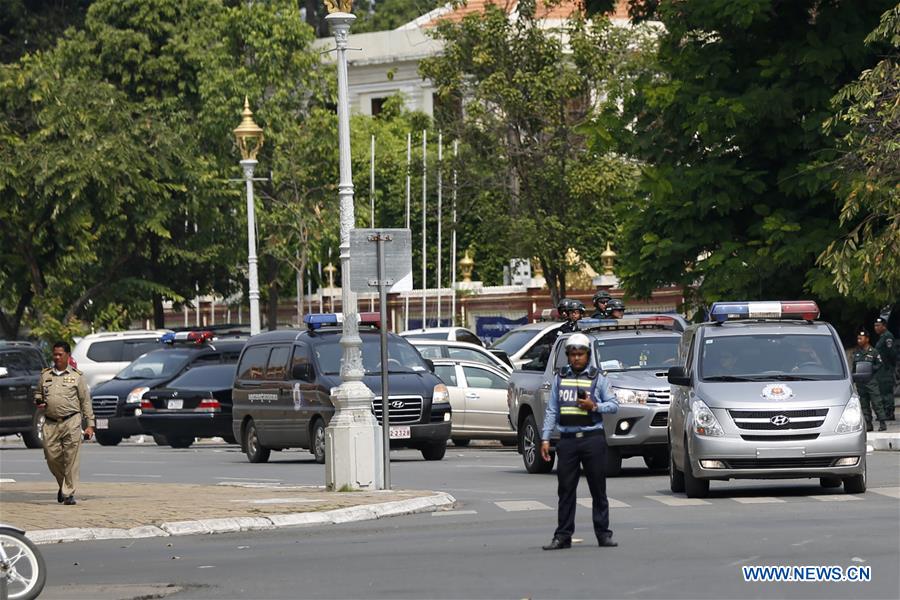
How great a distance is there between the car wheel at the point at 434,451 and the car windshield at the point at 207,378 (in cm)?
631

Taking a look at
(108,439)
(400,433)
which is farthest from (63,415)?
(108,439)

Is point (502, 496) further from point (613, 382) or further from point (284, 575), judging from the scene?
point (284, 575)

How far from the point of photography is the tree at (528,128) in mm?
49406

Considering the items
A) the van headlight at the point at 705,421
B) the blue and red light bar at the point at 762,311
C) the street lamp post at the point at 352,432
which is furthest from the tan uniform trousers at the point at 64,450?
the blue and red light bar at the point at 762,311

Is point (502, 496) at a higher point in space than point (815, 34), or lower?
lower

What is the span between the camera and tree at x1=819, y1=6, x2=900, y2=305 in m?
28.5

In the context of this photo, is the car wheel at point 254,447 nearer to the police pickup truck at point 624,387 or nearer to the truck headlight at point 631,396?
the police pickup truck at point 624,387

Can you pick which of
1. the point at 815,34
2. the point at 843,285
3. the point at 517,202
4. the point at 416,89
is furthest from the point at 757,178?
the point at 416,89

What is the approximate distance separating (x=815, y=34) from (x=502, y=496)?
1508 cm

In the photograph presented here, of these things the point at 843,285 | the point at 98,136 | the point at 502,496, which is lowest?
the point at 502,496

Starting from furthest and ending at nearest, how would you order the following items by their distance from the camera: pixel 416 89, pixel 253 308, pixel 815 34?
pixel 416 89
pixel 253 308
pixel 815 34

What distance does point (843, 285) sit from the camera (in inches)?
1180

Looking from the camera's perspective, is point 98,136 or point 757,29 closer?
point 757,29

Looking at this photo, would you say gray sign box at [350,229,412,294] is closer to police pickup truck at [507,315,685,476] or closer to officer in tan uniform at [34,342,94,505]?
police pickup truck at [507,315,685,476]
